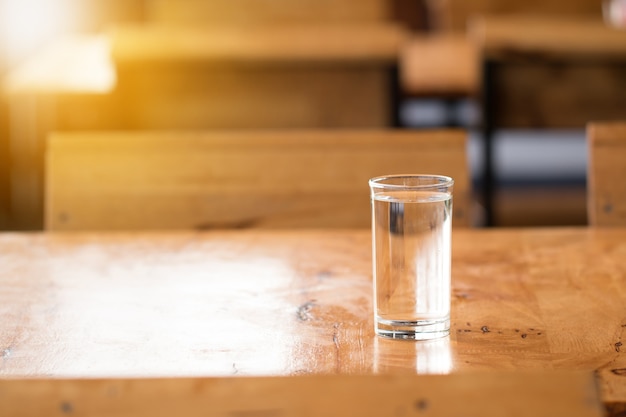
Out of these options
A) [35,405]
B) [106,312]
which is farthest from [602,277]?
[35,405]

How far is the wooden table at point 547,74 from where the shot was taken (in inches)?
82.7

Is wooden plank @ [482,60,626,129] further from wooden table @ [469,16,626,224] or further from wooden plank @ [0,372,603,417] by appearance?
wooden plank @ [0,372,603,417]

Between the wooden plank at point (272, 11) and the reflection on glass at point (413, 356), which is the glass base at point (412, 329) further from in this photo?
the wooden plank at point (272, 11)

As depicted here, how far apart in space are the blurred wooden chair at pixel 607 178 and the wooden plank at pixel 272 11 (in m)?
1.79

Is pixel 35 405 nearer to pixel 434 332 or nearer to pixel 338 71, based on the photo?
pixel 434 332

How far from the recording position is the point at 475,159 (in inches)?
142

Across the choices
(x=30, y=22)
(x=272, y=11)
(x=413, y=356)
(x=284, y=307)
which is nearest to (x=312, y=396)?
(x=413, y=356)

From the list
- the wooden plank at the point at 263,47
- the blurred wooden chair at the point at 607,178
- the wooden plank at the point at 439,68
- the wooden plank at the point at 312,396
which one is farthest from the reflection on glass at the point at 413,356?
the wooden plank at the point at 439,68

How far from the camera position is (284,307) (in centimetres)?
66

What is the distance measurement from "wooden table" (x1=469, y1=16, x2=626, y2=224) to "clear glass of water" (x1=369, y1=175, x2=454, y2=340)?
156 centimetres

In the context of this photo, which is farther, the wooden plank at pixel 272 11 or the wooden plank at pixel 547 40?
the wooden plank at pixel 272 11

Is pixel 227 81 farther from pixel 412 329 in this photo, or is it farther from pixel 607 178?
→ pixel 412 329

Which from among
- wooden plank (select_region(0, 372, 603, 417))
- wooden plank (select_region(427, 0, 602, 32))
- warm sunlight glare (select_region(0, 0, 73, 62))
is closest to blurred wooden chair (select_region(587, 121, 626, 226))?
wooden plank (select_region(0, 372, 603, 417))

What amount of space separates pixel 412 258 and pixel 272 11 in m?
2.36
